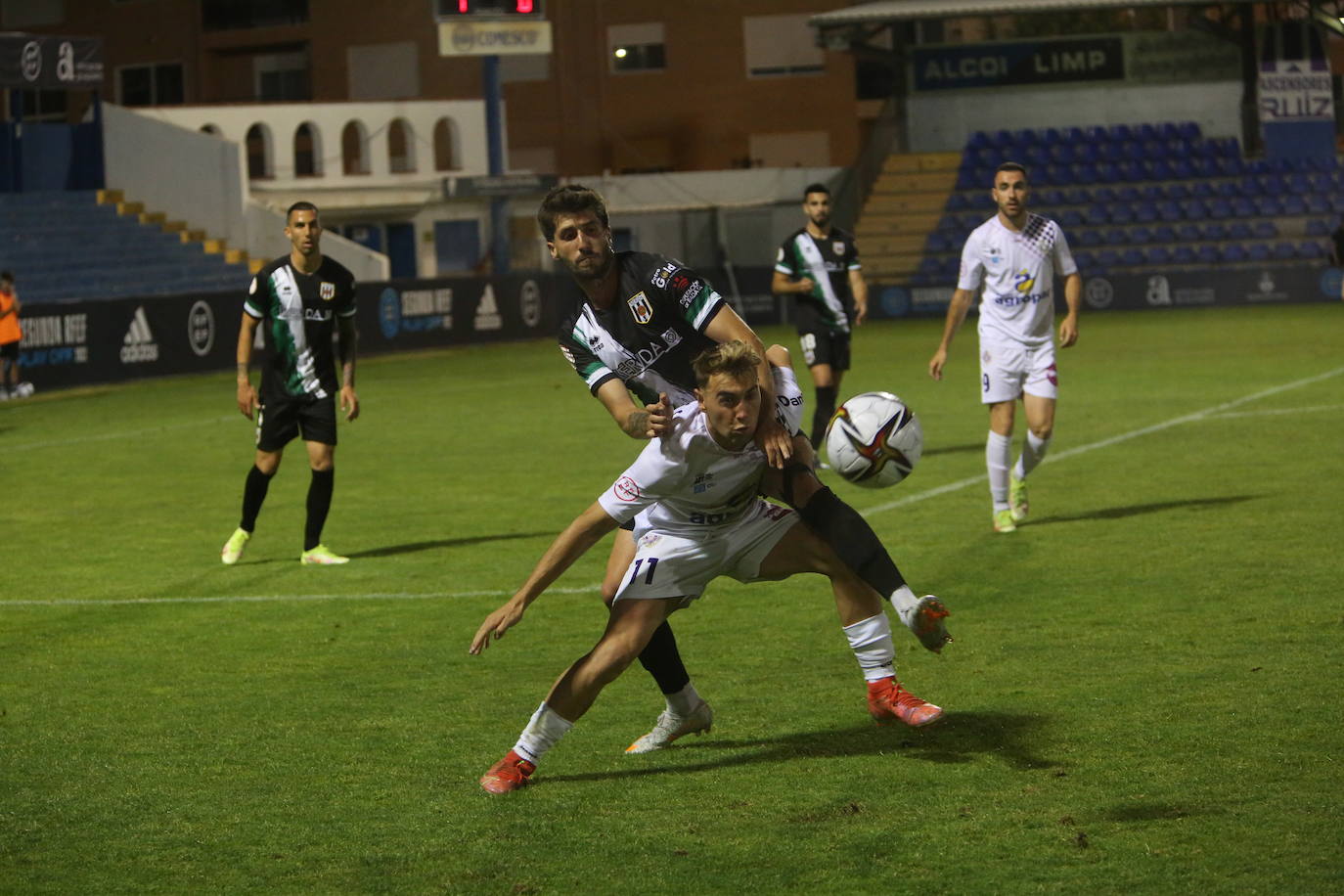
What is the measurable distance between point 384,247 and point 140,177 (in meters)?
9.06

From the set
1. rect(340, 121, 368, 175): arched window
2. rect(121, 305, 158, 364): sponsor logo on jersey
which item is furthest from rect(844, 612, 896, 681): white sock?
rect(340, 121, 368, 175): arched window

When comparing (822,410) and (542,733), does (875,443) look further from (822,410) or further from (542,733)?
(822,410)

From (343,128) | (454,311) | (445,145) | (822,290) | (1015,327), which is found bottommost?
(1015,327)

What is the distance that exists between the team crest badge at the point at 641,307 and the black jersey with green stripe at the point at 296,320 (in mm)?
5156

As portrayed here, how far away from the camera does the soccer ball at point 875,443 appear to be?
6492mm

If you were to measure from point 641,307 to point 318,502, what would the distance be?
17.7ft

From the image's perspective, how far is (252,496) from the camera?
1112 centimetres

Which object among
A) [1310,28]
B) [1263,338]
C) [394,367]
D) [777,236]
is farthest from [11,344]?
[1310,28]

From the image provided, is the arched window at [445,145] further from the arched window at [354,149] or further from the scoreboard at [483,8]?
the scoreboard at [483,8]

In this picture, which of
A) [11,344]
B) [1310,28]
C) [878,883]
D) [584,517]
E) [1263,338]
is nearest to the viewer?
[878,883]

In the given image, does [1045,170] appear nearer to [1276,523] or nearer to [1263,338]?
[1263,338]

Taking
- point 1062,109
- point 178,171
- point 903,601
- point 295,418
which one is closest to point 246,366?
point 295,418

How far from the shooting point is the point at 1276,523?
10.8 metres

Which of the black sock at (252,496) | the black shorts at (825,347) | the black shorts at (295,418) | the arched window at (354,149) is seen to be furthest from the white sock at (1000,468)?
the arched window at (354,149)
